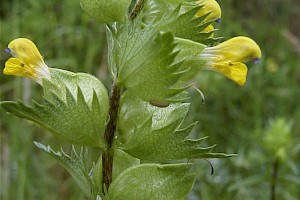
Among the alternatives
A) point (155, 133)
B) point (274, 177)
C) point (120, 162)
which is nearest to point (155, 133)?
point (155, 133)

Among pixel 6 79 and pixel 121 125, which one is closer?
pixel 121 125

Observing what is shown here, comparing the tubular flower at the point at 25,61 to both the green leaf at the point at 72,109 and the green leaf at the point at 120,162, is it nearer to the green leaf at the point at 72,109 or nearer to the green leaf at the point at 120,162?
the green leaf at the point at 72,109

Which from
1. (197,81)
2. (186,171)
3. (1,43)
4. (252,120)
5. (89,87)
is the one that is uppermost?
(89,87)

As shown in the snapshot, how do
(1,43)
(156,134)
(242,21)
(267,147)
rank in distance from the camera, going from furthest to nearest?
(242,21) → (1,43) → (267,147) → (156,134)

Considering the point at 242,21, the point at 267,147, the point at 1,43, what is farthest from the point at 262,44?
the point at 1,43

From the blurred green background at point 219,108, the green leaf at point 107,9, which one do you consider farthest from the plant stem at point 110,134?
the blurred green background at point 219,108

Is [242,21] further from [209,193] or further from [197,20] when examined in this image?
[197,20]

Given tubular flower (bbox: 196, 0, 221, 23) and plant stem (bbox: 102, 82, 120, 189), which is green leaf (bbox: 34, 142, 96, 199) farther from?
tubular flower (bbox: 196, 0, 221, 23)
